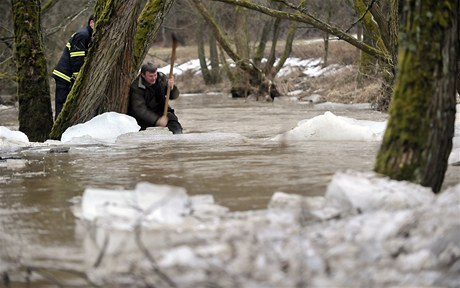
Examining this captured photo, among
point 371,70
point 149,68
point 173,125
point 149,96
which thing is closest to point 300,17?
point 173,125

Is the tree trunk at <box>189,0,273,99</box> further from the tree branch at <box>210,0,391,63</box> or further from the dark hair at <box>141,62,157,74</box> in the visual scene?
the dark hair at <box>141,62,157,74</box>

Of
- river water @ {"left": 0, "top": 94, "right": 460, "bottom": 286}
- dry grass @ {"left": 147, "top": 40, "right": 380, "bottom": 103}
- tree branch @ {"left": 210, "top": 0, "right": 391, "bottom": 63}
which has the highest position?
tree branch @ {"left": 210, "top": 0, "right": 391, "bottom": 63}

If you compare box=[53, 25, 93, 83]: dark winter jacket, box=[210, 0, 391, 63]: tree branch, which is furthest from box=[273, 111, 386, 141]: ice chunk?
box=[210, 0, 391, 63]: tree branch

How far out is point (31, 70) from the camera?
9.59 m

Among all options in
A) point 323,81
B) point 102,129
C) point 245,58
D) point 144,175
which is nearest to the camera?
point 144,175

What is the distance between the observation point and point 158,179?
5.73 meters

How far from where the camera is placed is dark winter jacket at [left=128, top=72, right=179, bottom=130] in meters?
10.4

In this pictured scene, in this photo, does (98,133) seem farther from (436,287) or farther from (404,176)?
(436,287)

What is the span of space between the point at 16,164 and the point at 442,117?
424cm

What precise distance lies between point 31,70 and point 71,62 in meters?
0.87

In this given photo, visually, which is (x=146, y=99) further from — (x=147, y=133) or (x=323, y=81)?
(x=323, y=81)

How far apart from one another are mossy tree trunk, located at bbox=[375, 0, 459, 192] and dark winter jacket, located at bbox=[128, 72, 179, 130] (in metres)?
6.57

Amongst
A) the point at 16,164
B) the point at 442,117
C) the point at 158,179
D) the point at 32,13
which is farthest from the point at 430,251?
the point at 32,13

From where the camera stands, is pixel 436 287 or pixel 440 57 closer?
pixel 436 287
